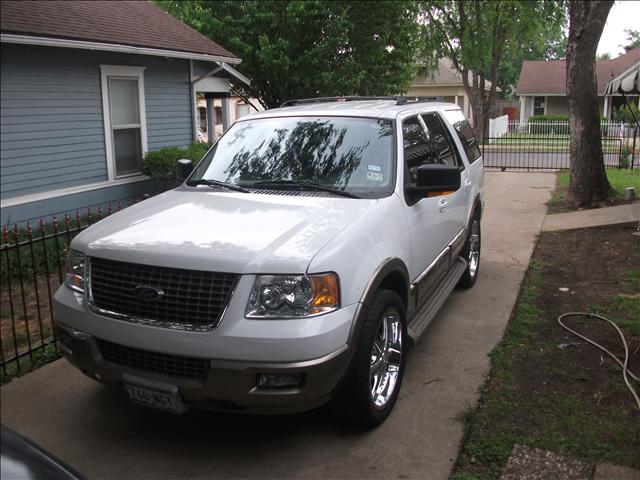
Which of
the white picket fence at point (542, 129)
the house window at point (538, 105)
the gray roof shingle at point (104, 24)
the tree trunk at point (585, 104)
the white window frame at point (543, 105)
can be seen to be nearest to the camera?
the gray roof shingle at point (104, 24)

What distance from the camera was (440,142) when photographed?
19.1ft

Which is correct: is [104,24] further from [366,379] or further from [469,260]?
[366,379]

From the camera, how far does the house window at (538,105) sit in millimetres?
46438

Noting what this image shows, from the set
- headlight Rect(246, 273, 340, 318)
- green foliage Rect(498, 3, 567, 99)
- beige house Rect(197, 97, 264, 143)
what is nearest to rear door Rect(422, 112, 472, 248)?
headlight Rect(246, 273, 340, 318)

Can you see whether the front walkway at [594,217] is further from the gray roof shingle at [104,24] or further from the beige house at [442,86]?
the beige house at [442,86]

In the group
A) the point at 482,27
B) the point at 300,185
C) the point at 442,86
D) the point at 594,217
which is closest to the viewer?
the point at 300,185

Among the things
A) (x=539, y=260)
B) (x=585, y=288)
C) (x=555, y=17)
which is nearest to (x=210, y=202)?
(x=585, y=288)

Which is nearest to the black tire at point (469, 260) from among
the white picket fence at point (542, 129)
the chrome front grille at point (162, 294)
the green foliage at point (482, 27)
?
the chrome front grille at point (162, 294)

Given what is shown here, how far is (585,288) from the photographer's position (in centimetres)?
679

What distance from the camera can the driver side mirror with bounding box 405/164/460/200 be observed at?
445 cm

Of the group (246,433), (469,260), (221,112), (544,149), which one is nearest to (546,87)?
(544,149)

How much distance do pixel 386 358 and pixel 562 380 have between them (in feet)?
4.78

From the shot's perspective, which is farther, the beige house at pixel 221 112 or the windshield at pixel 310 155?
the beige house at pixel 221 112

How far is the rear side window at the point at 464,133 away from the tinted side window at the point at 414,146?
1157 millimetres
